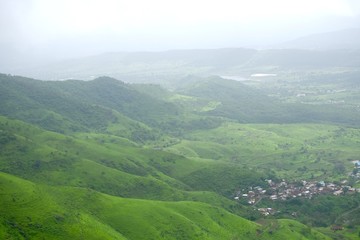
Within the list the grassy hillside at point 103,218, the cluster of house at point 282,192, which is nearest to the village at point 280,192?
the cluster of house at point 282,192

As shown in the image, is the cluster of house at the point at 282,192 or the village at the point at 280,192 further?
the cluster of house at the point at 282,192

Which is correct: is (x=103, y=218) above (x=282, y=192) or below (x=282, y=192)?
above

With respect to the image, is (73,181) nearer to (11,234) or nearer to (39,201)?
(39,201)

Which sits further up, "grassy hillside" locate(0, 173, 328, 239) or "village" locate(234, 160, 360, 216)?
"grassy hillside" locate(0, 173, 328, 239)

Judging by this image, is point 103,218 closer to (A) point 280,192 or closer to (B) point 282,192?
(A) point 280,192

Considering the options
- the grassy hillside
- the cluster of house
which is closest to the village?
the cluster of house

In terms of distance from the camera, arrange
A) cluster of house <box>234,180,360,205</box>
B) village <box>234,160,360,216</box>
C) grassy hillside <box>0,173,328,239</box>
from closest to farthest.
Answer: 1. grassy hillside <box>0,173,328,239</box>
2. village <box>234,160,360,216</box>
3. cluster of house <box>234,180,360,205</box>

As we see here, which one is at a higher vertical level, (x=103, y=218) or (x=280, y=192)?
(x=103, y=218)

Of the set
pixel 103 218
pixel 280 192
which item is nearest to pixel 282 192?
pixel 280 192

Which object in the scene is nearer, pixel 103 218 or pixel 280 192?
pixel 103 218

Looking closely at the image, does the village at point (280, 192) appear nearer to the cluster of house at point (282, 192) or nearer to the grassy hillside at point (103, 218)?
the cluster of house at point (282, 192)

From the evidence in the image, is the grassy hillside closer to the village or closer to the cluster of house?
the village

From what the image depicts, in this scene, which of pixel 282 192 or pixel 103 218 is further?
pixel 282 192
